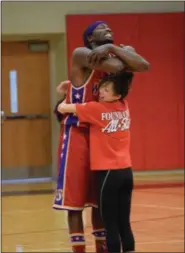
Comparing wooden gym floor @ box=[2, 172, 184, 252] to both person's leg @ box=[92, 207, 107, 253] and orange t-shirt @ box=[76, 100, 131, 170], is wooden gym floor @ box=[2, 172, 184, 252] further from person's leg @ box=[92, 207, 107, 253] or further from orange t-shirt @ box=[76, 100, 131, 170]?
orange t-shirt @ box=[76, 100, 131, 170]

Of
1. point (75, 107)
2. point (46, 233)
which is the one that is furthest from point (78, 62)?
point (46, 233)

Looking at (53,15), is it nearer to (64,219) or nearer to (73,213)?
(64,219)

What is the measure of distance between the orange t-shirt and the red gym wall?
5.82 metres

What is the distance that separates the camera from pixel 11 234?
471 centimetres

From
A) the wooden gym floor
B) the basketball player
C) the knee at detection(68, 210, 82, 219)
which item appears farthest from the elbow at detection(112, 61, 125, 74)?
the wooden gym floor

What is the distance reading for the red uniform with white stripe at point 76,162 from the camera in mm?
2781

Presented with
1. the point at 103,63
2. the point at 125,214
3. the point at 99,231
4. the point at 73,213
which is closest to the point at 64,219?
the point at 99,231

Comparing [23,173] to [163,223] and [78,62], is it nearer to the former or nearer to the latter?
[163,223]

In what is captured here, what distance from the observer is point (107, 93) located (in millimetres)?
2742

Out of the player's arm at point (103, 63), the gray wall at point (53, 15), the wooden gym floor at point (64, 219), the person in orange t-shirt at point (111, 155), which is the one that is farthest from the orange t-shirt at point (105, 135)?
the gray wall at point (53, 15)

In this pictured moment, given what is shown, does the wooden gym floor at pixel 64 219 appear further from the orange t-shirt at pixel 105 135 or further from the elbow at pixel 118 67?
the elbow at pixel 118 67

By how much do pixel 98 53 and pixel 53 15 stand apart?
5895 mm

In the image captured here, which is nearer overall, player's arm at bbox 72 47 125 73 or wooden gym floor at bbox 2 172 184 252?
player's arm at bbox 72 47 125 73

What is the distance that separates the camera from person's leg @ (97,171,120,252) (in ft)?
8.75
